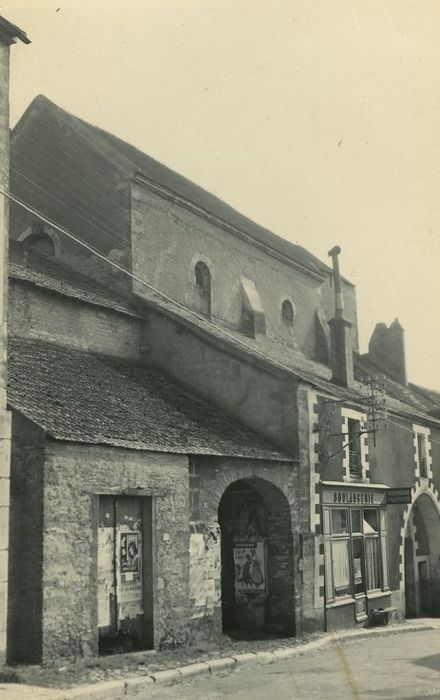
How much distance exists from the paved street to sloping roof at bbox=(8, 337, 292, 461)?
3771 mm

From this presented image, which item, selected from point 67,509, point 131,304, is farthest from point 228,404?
point 67,509

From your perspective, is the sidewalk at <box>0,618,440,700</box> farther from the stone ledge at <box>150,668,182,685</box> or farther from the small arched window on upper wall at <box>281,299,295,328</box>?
the small arched window on upper wall at <box>281,299,295,328</box>

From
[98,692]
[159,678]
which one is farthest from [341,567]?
[98,692]

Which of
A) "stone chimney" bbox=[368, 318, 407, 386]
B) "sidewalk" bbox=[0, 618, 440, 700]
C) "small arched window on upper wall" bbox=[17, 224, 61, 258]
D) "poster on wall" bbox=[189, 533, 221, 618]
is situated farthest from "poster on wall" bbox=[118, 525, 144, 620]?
"stone chimney" bbox=[368, 318, 407, 386]

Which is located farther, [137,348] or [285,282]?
[285,282]

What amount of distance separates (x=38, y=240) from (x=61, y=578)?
11398 mm

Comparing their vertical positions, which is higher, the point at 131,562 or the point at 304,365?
the point at 304,365

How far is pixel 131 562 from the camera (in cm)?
1277

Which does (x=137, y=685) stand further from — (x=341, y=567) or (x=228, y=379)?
(x=341, y=567)

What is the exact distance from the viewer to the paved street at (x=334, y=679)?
9.93 metres

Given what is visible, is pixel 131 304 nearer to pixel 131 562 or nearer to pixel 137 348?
pixel 137 348

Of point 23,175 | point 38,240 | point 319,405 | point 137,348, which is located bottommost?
point 319,405

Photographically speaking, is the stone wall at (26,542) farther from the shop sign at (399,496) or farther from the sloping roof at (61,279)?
the shop sign at (399,496)

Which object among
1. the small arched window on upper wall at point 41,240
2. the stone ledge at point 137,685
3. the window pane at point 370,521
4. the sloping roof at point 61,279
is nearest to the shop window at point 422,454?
the window pane at point 370,521
